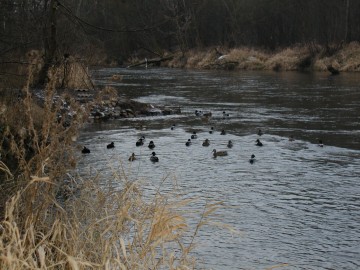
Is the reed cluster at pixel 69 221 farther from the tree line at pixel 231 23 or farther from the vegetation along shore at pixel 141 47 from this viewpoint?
the tree line at pixel 231 23

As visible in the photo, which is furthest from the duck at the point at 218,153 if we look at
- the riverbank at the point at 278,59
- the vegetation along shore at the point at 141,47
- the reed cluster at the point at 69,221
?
the riverbank at the point at 278,59

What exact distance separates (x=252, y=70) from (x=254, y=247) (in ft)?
124

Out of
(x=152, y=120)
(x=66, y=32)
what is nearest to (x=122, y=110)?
(x=152, y=120)

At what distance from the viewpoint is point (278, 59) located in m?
45.2

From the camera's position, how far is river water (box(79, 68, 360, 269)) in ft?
25.6

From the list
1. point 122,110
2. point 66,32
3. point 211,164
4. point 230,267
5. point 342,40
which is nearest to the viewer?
point 230,267

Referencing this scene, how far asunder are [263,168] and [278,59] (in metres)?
33.7

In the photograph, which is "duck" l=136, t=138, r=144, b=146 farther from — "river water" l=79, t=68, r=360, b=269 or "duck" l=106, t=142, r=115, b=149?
"duck" l=106, t=142, r=115, b=149

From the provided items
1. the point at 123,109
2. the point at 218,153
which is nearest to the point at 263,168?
the point at 218,153

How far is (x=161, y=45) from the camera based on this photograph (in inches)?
2443

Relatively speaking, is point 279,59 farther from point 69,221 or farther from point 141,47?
point 69,221

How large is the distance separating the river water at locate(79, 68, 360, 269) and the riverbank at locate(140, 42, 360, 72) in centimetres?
1561

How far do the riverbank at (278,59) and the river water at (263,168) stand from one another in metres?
15.6

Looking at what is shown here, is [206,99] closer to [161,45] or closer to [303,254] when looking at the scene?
[303,254]
